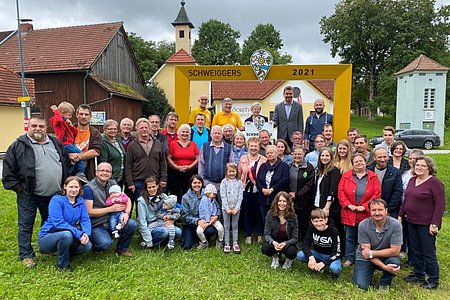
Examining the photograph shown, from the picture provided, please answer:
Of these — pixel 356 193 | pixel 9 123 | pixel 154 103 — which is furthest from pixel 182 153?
pixel 154 103

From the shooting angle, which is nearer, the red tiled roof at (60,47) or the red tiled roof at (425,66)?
the red tiled roof at (60,47)

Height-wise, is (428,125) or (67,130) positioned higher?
(428,125)

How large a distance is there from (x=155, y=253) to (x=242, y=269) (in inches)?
51.1

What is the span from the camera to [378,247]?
437 cm

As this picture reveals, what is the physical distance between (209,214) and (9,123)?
646 inches

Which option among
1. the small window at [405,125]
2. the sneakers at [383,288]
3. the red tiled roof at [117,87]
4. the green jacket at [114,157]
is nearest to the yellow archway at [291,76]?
the green jacket at [114,157]

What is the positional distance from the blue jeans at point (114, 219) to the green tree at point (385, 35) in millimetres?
36633

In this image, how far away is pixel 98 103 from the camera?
2455cm

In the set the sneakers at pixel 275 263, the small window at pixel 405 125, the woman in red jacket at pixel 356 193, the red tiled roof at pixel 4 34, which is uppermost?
the red tiled roof at pixel 4 34

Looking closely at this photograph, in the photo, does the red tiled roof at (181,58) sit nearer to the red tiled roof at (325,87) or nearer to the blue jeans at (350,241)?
the red tiled roof at (325,87)

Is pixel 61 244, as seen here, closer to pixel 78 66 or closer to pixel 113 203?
pixel 113 203

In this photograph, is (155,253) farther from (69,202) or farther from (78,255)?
(69,202)

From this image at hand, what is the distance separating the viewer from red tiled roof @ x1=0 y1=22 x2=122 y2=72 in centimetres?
2472

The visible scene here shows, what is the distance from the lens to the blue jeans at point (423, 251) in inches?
173
